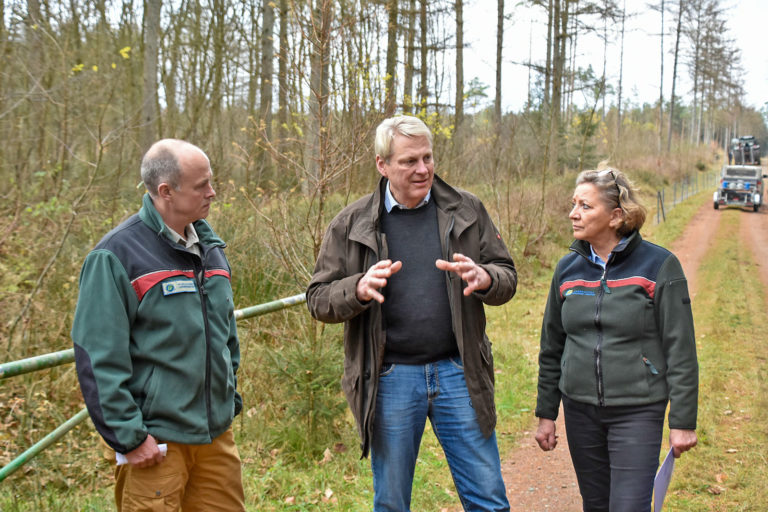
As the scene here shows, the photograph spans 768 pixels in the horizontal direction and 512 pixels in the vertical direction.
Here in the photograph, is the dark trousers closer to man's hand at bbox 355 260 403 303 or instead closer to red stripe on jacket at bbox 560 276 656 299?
red stripe on jacket at bbox 560 276 656 299

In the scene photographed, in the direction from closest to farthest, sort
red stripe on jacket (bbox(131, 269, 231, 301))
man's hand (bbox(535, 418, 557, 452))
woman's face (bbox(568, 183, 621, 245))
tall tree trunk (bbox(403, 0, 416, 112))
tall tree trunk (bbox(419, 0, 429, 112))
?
red stripe on jacket (bbox(131, 269, 231, 301))
woman's face (bbox(568, 183, 621, 245))
man's hand (bbox(535, 418, 557, 452))
tall tree trunk (bbox(403, 0, 416, 112))
tall tree trunk (bbox(419, 0, 429, 112))

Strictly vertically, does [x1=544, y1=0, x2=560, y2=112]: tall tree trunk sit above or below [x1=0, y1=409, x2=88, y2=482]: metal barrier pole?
above

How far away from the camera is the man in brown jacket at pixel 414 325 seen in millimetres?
2564

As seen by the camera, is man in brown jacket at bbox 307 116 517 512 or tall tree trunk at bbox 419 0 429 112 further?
tall tree trunk at bbox 419 0 429 112

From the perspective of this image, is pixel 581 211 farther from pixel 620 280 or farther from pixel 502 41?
pixel 502 41

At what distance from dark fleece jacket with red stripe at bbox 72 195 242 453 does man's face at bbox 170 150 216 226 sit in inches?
4.0

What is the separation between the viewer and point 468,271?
2.35 m

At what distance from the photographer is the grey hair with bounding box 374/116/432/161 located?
256 cm

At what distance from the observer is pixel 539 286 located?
12891 mm

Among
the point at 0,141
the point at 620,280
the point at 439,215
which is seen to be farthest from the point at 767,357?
the point at 0,141

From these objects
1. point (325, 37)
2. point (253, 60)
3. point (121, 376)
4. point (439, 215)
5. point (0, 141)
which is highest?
point (253, 60)

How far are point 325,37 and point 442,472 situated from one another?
3.53 m

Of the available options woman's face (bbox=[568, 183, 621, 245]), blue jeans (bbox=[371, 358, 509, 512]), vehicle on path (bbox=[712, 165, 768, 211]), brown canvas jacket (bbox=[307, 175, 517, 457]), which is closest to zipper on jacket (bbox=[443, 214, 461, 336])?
brown canvas jacket (bbox=[307, 175, 517, 457])

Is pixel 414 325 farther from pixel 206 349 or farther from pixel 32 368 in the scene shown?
pixel 32 368
